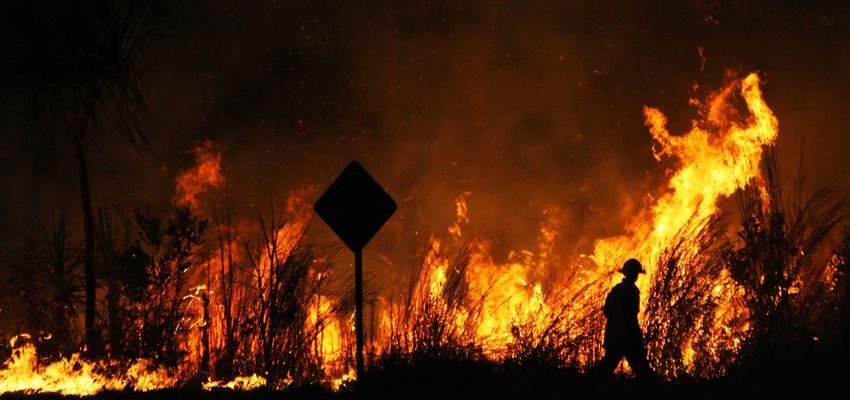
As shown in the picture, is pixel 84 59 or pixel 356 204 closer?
pixel 356 204

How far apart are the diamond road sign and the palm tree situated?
3.72m

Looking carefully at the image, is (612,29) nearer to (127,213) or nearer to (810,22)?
(810,22)

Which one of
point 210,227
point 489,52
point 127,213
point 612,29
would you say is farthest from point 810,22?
point 127,213

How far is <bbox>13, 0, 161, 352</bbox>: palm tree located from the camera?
469 inches

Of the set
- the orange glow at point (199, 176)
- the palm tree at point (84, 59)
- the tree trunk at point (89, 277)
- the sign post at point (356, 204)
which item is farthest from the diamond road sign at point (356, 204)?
the orange glow at point (199, 176)

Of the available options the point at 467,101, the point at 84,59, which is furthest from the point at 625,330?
the point at 467,101

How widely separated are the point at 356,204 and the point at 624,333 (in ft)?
11.5

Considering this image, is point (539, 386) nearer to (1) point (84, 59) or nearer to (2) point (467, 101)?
(1) point (84, 59)

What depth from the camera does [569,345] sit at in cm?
1141

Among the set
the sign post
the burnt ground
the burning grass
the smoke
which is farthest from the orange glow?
the sign post

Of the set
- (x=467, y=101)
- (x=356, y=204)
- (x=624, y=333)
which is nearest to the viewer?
(x=356, y=204)

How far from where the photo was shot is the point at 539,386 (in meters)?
10.1

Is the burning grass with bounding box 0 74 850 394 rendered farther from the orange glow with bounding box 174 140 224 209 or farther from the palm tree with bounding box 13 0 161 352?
the orange glow with bounding box 174 140 224 209

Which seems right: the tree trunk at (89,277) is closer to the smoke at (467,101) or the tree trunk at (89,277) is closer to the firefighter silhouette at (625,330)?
the firefighter silhouette at (625,330)
